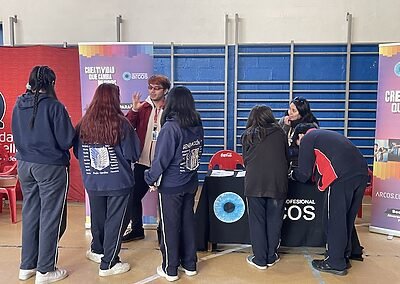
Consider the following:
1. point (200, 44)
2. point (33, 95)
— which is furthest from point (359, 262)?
point (200, 44)

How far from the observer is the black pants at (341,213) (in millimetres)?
3156

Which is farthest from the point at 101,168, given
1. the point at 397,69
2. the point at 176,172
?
the point at 397,69

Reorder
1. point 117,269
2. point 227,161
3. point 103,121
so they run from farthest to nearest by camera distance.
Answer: point 227,161
point 117,269
point 103,121

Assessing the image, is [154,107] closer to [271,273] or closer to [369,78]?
[271,273]

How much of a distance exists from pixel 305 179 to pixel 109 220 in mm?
1540

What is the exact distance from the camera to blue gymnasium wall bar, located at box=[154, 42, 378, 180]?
6195 mm

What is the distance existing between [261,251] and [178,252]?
681 mm

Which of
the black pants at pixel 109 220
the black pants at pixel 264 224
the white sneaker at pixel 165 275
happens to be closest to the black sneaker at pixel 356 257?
the black pants at pixel 264 224

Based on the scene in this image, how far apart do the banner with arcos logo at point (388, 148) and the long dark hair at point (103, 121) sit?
2.67 metres

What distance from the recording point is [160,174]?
294 cm

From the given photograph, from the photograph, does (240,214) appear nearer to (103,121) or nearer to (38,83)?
(103,121)

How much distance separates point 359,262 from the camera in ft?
11.5

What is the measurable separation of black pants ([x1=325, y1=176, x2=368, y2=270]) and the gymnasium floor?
0.17m

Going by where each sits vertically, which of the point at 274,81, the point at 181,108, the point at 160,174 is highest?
the point at 274,81
